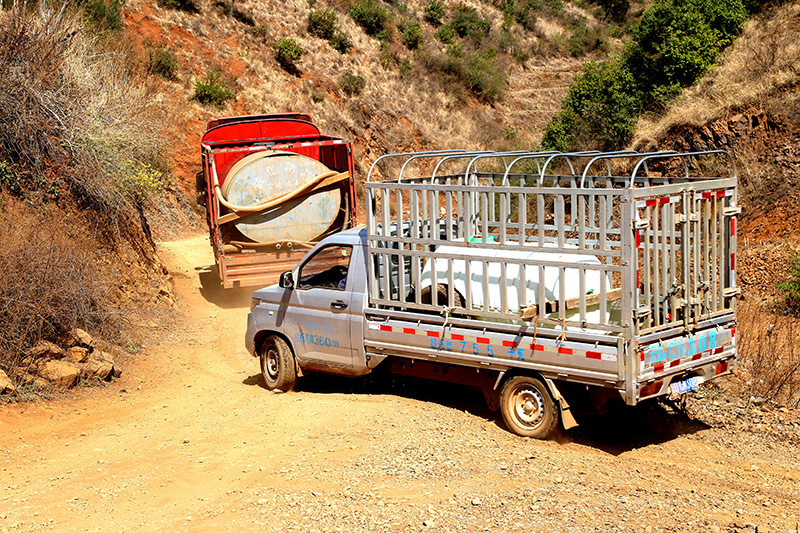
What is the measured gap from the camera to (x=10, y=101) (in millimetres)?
12625

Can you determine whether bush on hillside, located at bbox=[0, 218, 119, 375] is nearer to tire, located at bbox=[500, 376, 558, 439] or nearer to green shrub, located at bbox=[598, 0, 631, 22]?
tire, located at bbox=[500, 376, 558, 439]

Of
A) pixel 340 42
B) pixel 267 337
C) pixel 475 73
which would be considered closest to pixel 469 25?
pixel 475 73

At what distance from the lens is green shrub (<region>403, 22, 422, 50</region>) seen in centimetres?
3816

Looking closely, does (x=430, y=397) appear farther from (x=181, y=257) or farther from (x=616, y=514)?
(x=181, y=257)

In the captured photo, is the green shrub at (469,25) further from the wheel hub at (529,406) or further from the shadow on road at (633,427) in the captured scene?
the wheel hub at (529,406)

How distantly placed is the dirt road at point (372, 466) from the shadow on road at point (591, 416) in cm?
3

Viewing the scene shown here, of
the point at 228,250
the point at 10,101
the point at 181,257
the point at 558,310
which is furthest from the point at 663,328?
the point at 181,257

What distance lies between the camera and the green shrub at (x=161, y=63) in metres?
27.4

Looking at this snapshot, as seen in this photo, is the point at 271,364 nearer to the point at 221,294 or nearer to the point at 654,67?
the point at 221,294

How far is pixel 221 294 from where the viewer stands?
16.3 m

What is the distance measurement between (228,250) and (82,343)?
4703 millimetres

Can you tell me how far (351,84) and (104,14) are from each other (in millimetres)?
9890

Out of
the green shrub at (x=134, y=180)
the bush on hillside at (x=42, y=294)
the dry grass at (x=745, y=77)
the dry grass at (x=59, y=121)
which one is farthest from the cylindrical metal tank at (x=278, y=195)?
the dry grass at (x=745, y=77)

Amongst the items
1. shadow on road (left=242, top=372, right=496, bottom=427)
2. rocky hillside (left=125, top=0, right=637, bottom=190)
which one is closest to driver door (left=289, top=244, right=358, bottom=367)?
shadow on road (left=242, top=372, right=496, bottom=427)
